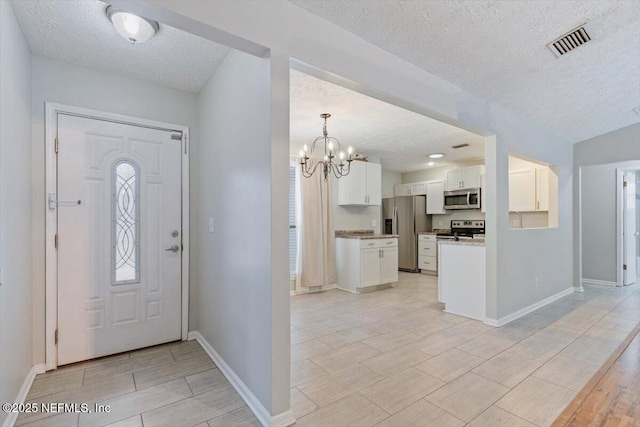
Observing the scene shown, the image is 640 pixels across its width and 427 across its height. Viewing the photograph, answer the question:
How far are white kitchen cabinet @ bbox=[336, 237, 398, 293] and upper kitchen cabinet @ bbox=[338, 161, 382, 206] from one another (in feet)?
2.53

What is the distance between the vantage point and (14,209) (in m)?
1.91

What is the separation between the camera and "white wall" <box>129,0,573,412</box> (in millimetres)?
1586

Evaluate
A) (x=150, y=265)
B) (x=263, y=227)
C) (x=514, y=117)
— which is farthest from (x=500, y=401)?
(x=514, y=117)

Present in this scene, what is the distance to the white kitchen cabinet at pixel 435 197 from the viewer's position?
679 centimetres

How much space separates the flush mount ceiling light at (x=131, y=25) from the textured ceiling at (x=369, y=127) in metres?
1.12

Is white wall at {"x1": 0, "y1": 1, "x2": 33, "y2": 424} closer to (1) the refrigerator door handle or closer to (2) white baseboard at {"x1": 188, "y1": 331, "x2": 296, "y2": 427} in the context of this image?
(2) white baseboard at {"x1": 188, "y1": 331, "x2": 296, "y2": 427}

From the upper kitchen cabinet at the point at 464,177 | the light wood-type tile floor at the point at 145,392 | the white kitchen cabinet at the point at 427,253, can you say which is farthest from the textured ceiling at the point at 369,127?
the light wood-type tile floor at the point at 145,392

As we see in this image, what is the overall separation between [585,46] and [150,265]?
4236mm

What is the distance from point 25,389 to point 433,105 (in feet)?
12.3

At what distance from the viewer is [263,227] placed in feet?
5.90

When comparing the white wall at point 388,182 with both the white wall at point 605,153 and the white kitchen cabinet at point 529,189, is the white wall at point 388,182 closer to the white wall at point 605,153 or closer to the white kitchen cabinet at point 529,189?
the white kitchen cabinet at point 529,189

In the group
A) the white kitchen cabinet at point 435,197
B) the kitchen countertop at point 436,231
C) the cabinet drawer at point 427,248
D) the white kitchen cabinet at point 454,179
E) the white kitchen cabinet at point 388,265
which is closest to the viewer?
the white kitchen cabinet at point 388,265

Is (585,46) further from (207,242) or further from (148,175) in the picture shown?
(148,175)

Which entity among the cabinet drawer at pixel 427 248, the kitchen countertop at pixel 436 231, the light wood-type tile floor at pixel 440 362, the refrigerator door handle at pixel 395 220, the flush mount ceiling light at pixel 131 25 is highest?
the flush mount ceiling light at pixel 131 25
